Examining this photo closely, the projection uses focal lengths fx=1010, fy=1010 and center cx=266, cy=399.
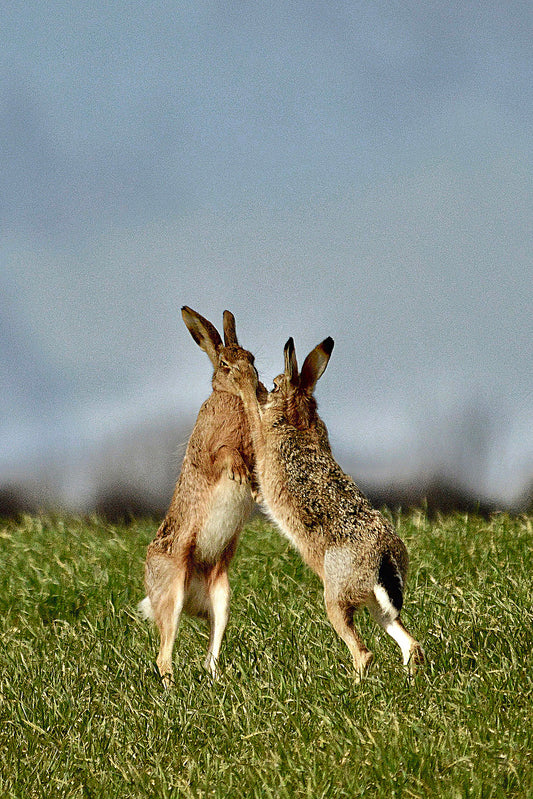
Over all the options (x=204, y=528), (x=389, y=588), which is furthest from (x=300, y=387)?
(x=389, y=588)

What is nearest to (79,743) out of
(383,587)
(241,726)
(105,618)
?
(241,726)

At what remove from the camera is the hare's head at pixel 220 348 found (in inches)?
240

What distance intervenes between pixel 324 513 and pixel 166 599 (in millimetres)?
1172

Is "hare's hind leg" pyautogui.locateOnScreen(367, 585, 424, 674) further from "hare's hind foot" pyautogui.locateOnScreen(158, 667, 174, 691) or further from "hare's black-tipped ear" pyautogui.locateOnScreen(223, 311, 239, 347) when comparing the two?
"hare's black-tipped ear" pyautogui.locateOnScreen(223, 311, 239, 347)

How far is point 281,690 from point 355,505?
39.0 inches

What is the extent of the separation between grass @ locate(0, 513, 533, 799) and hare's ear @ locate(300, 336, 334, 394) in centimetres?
143

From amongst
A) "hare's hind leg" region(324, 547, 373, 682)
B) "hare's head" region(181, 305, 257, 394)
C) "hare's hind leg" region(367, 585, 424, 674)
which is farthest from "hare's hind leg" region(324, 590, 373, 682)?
"hare's head" region(181, 305, 257, 394)

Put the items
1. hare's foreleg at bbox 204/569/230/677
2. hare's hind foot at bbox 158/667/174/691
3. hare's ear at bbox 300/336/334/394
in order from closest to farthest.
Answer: hare's hind foot at bbox 158/667/174/691
hare's ear at bbox 300/336/334/394
hare's foreleg at bbox 204/569/230/677

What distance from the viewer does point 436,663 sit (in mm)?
4965

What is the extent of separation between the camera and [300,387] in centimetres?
571

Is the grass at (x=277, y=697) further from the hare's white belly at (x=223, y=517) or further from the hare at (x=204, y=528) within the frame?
the hare's white belly at (x=223, y=517)

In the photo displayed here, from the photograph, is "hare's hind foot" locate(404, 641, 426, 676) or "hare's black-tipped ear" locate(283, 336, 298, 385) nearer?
"hare's hind foot" locate(404, 641, 426, 676)

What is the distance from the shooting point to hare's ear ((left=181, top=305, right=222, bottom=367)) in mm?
6043

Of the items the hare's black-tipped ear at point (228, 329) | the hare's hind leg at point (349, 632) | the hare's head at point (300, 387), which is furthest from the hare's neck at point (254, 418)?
the hare's hind leg at point (349, 632)
